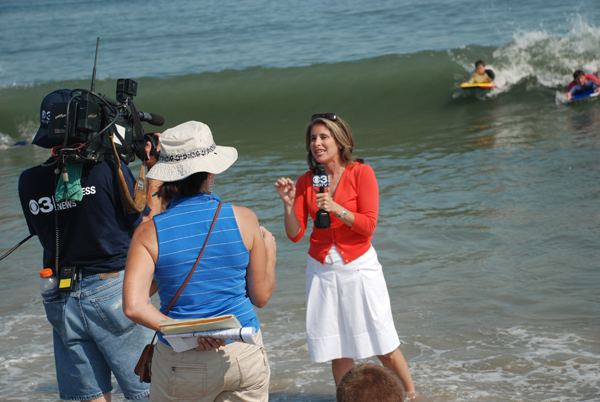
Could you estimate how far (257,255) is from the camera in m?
3.41

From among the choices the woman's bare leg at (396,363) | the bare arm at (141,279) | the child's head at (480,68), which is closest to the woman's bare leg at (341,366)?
the woman's bare leg at (396,363)

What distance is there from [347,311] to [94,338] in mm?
1419

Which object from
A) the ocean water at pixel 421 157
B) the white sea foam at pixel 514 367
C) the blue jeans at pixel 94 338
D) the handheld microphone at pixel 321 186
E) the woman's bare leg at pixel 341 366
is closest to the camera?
the blue jeans at pixel 94 338

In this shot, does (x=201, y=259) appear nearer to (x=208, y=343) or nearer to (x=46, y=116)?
(x=208, y=343)

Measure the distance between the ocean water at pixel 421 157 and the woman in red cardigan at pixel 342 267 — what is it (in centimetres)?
84

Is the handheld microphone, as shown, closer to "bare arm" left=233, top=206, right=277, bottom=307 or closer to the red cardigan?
the red cardigan

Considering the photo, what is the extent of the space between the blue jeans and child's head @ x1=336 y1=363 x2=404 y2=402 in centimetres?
150

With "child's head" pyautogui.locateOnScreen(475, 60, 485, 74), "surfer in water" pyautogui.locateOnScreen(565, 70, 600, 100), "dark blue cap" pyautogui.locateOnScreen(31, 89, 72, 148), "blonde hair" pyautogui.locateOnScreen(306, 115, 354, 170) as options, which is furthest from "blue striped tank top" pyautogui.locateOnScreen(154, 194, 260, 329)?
"child's head" pyautogui.locateOnScreen(475, 60, 485, 74)

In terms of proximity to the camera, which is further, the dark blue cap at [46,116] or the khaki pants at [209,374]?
the dark blue cap at [46,116]

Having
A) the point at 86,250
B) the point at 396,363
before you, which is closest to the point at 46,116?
the point at 86,250

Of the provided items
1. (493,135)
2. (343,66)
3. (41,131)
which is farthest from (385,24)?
(41,131)

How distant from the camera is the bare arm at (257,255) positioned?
338 cm

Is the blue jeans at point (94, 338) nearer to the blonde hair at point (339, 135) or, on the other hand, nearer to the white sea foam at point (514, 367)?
the blonde hair at point (339, 135)

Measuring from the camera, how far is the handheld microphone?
4.55 meters
